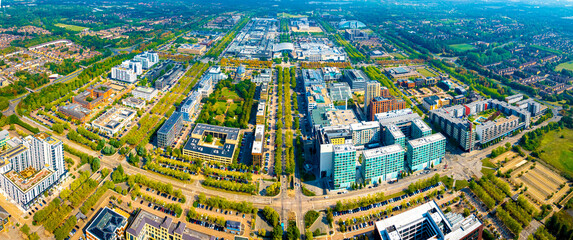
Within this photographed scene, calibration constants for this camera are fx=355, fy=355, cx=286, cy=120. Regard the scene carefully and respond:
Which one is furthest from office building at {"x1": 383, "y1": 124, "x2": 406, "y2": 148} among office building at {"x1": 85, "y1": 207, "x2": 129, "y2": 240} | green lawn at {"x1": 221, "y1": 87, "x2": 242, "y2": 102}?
office building at {"x1": 85, "y1": 207, "x2": 129, "y2": 240}

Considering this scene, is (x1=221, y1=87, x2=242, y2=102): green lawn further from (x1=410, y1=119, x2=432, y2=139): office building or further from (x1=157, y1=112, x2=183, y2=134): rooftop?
(x1=410, y1=119, x2=432, y2=139): office building

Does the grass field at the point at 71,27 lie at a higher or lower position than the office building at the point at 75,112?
higher

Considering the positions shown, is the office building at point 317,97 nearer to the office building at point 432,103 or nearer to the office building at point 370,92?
the office building at point 370,92

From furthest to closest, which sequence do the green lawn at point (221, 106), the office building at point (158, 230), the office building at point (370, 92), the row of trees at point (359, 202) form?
the green lawn at point (221, 106) < the office building at point (370, 92) < the row of trees at point (359, 202) < the office building at point (158, 230)

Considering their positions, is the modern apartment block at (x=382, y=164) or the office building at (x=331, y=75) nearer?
the modern apartment block at (x=382, y=164)

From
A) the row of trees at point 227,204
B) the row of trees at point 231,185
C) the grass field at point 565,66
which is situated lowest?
the row of trees at point 227,204

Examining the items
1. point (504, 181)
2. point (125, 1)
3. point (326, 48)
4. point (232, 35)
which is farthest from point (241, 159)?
point (125, 1)

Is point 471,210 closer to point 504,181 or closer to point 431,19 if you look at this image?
point 504,181

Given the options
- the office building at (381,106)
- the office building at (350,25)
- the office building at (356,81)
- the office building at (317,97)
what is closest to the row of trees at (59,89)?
the office building at (317,97)
